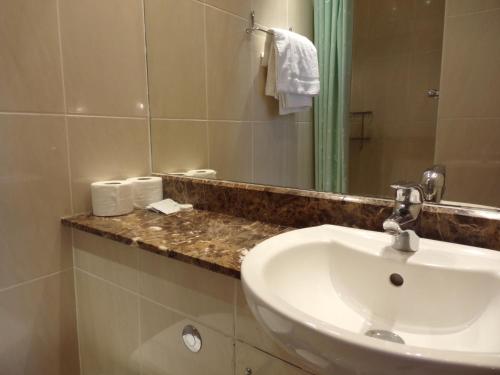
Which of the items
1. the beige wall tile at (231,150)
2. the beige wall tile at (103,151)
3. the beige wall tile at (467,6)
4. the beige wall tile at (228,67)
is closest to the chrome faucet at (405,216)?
the beige wall tile at (467,6)

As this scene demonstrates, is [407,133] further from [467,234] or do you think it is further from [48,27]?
[48,27]

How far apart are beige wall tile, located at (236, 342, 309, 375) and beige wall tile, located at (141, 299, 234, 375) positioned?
23mm

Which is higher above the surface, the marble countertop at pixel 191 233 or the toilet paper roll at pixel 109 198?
the toilet paper roll at pixel 109 198

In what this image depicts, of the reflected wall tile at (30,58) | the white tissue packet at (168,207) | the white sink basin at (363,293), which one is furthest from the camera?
the white tissue packet at (168,207)

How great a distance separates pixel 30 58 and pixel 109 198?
0.43m

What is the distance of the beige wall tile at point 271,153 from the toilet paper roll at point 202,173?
17 cm

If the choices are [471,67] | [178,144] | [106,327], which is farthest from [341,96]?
[106,327]

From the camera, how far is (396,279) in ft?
2.17

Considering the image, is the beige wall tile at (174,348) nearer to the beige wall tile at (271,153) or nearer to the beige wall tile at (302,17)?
the beige wall tile at (271,153)

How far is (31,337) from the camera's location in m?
1.00

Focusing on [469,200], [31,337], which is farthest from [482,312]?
[31,337]

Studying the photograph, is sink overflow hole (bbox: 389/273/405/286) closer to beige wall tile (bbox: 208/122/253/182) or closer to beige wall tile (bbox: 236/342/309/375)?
beige wall tile (bbox: 236/342/309/375)

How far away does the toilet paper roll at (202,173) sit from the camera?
1208mm

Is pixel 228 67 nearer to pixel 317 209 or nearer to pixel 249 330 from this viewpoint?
pixel 317 209
